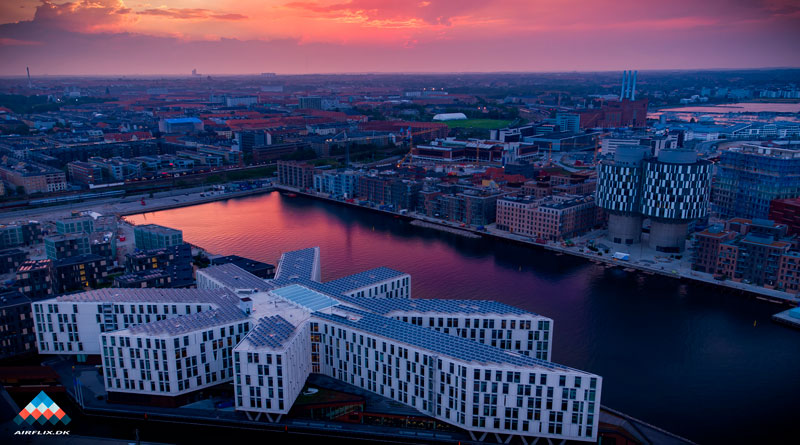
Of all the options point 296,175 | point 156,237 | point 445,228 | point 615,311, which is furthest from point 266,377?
point 296,175

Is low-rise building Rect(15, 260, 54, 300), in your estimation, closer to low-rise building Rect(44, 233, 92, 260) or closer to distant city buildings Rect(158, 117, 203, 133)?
low-rise building Rect(44, 233, 92, 260)

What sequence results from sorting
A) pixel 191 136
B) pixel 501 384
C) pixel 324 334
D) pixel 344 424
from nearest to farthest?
pixel 501 384 < pixel 344 424 < pixel 324 334 < pixel 191 136

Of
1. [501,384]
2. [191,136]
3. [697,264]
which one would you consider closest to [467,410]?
[501,384]

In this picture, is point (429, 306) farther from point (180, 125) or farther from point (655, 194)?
point (180, 125)

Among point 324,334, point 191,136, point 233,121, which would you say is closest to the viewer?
point 324,334

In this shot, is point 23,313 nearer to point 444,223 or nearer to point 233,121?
point 444,223

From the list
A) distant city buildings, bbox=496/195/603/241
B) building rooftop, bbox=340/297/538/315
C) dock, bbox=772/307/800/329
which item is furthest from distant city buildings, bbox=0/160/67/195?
dock, bbox=772/307/800/329

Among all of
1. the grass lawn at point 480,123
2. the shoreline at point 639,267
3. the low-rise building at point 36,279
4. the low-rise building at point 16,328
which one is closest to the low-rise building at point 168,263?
the low-rise building at point 36,279
